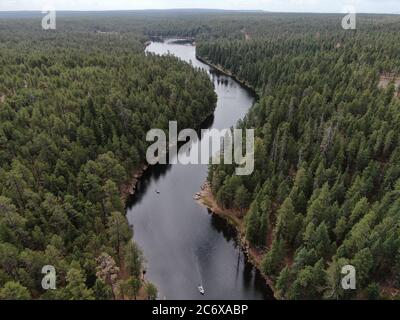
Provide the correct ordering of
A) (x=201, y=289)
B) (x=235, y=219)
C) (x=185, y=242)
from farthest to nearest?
(x=235, y=219), (x=185, y=242), (x=201, y=289)

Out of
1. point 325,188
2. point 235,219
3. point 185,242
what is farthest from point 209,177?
point 325,188

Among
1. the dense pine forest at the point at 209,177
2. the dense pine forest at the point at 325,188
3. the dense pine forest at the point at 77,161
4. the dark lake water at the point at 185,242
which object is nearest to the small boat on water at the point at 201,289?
the dark lake water at the point at 185,242

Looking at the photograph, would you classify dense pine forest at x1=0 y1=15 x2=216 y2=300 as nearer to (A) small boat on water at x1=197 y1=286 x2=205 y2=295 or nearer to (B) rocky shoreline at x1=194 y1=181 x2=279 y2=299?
(A) small boat on water at x1=197 y1=286 x2=205 y2=295

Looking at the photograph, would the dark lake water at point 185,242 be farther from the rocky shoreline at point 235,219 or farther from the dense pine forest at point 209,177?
Answer: the dense pine forest at point 209,177

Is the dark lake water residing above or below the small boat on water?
above

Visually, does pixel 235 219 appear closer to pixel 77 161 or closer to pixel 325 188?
pixel 325 188

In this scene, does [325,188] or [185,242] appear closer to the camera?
[325,188]

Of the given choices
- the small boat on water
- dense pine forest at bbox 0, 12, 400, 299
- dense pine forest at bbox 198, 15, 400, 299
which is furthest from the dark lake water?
dense pine forest at bbox 198, 15, 400, 299

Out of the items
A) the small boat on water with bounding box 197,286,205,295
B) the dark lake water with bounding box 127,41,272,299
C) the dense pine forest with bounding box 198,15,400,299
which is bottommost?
the small boat on water with bounding box 197,286,205,295
